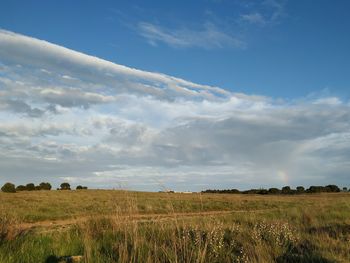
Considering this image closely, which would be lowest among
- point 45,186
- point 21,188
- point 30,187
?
point 21,188

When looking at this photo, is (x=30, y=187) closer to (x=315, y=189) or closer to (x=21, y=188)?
(x=21, y=188)

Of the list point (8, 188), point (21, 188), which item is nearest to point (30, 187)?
point (21, 188)

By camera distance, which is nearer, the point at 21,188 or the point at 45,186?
the point at 21,188

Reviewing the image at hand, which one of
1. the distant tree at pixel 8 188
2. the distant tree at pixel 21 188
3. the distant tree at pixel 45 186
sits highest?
the distant tree at pixel 45 186

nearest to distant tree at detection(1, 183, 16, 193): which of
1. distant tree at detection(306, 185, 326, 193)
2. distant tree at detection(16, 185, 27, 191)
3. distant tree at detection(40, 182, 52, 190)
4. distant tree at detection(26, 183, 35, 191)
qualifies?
distant tree at detection(16, 185, 27, 191)

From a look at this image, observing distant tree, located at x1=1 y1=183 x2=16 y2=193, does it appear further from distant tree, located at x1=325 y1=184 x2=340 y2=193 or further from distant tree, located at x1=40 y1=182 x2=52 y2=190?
distant tree, located at x1=325 y1=184 x2=340 y2=193

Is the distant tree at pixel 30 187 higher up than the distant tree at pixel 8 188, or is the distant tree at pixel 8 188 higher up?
the distant tree at pixel 30 187

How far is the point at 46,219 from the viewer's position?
24.1 m

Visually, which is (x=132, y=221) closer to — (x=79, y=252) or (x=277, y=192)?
(x=79, y=252)

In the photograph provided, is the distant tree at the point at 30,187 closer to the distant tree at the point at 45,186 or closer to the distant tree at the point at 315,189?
the distant tree at the point at 45,186

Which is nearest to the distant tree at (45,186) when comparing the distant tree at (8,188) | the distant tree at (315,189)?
the distant tree at (8,188)

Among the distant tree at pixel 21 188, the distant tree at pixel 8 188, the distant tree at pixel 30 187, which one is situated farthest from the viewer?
the distant tree at pixel 30 187

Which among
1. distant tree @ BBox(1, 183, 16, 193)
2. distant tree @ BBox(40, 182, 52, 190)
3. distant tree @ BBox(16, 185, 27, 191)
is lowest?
distant tree @ BBox(1, 183, 16, 193)

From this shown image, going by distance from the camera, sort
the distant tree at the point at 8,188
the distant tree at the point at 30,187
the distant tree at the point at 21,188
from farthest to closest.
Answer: the distant tree at the point at 30,187 < the distant tree at the point at 21,188 < the distant tree at the point at 8,188
